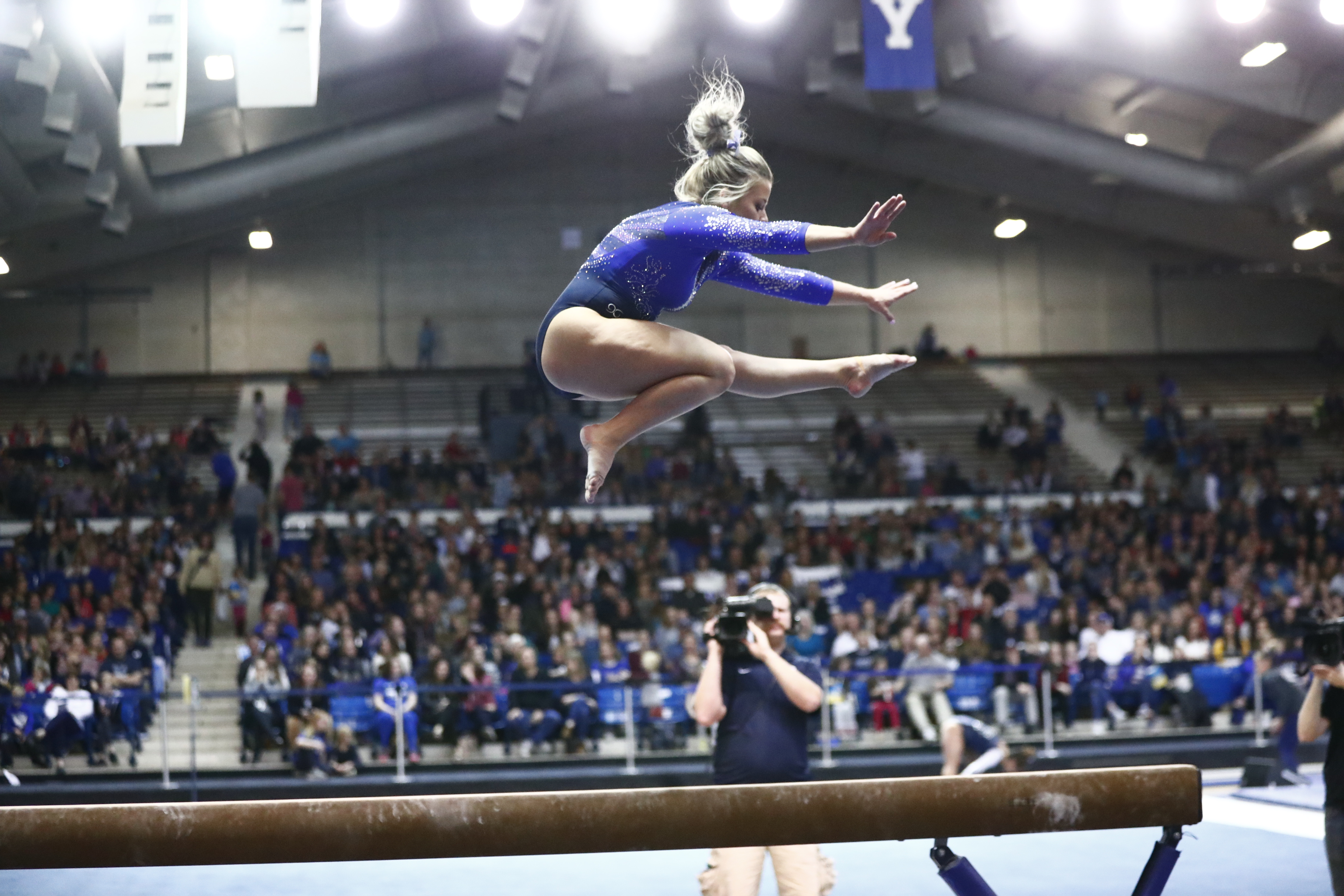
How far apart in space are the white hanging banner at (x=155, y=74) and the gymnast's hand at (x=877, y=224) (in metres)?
4.80

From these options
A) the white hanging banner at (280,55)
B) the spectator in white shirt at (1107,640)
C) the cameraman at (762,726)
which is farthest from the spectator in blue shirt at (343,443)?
the cameraman at (762,726)

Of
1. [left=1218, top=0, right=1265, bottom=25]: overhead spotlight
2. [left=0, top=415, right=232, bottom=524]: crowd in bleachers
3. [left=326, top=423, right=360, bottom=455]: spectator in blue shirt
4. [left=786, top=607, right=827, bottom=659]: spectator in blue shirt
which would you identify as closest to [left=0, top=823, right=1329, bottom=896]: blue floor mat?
[left=786, top=607, right=827, bottom=659]: spectator in blue shirt

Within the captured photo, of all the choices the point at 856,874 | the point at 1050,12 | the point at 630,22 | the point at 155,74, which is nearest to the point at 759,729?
the point at 856,874

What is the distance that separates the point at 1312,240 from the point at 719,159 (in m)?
18.7

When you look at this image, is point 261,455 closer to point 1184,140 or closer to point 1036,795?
point 1184,140

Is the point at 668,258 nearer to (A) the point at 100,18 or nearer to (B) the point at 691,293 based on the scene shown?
(B) the point at 691,293

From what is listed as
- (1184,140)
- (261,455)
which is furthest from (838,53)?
(261,455)

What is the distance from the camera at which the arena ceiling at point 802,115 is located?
Answer: 14.5 meters

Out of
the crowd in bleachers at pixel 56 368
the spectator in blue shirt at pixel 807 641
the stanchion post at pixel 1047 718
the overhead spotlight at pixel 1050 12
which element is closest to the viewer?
the stanchion post at pixel 1047 718

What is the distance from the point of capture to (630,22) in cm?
1205

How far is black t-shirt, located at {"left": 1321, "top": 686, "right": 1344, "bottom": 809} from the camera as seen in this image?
458cm

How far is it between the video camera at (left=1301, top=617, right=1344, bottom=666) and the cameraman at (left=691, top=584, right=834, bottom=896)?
1.85 metres

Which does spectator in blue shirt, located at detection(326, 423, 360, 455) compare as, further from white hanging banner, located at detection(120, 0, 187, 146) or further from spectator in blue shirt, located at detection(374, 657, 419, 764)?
white hanging banner, located at detection(120, 0, 187, 146)

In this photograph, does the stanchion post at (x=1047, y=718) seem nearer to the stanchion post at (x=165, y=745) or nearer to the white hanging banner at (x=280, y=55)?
the stanchion post at (x=165, y=745)
